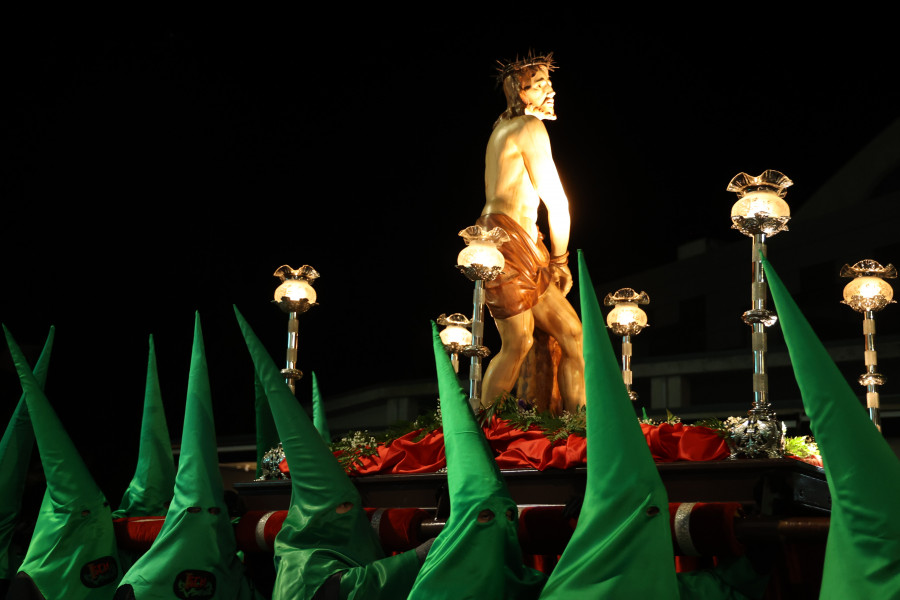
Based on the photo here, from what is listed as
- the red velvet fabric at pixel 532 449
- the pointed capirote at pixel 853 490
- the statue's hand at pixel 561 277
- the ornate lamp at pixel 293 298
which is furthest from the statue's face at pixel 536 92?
the pointed capirote at pixel 853 490

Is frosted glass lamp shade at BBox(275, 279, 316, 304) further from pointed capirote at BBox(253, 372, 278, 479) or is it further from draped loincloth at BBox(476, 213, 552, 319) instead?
draped loincloth at BBox(476, 213, 552, 319)

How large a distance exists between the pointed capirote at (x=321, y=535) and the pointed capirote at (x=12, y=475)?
177 cm

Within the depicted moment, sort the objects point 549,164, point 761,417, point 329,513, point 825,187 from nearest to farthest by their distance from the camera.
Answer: point 329,513 < point 761,417 < point 549,164 < point 825,187

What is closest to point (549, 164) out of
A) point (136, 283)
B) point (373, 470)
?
point (373, 470)

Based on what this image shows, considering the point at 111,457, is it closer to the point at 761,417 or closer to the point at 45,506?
the point at 45,506

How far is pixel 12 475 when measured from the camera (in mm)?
4426

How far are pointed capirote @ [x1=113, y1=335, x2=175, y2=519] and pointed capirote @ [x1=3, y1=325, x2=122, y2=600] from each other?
574mm

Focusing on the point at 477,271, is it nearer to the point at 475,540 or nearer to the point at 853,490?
the point at 475,540

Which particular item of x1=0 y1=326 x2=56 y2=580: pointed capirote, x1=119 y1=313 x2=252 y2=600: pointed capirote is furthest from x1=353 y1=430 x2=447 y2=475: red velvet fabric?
x1=0 y1=326 x2=56 y2=580: pointed capirote

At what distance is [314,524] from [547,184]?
2357 millimetres

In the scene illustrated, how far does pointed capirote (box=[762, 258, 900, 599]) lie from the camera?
1959mm

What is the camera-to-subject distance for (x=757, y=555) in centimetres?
258

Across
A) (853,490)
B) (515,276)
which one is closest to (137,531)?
(515,276)

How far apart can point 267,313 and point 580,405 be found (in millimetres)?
4652
